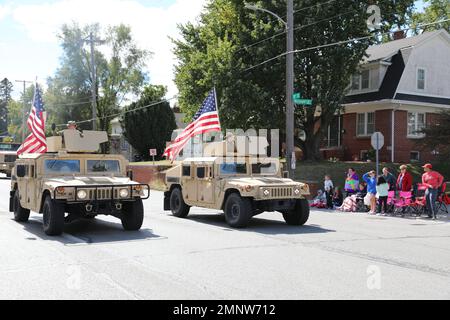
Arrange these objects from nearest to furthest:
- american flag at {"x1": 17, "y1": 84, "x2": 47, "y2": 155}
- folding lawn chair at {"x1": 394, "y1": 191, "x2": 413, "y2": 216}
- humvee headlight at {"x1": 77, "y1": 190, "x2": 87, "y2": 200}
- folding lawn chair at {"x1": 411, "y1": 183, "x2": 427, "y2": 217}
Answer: humvee headlight at {"x1": 77, "y1": 190, "x2": 87, "y2": 200} < american flag at {"x1": 17, "y1": 84, "x2": 47, "y2": 155} < folding lawn chair at {"x1": 411, "y1": 183, "x2": 427, "y2": 217} < folding lawn chair at {"x1": 394, "y1": 191, "x2": 413, "y2": 216}

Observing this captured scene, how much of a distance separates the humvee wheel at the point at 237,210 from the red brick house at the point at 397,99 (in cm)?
1898

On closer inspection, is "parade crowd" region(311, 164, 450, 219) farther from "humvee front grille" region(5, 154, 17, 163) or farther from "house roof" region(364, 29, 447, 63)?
"humvee front grille" region(5, 154, 17, 163)

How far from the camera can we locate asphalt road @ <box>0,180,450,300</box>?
656cm

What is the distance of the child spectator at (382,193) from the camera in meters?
17.7

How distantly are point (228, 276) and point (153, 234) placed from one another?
15.3ft

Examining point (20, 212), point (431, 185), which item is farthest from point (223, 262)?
point (431, 185)

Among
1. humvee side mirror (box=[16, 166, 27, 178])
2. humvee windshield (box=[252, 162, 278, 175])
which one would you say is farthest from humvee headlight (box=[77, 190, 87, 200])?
humvee windshield (box=[252, 162, 278, 175])

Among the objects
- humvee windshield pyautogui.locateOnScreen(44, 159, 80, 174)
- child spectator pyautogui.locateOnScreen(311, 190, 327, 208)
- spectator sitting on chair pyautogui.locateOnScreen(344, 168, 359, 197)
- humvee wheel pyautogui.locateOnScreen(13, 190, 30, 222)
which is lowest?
child spectator pyautogui.locateOnScreen(311, 190, 327, 208)

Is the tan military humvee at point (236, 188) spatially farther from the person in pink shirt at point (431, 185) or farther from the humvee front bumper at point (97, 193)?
the person in pink shirt at point (431, 185)

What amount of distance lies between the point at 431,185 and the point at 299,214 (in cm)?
513

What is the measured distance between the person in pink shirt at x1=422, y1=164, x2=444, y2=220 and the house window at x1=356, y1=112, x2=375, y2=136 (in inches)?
610

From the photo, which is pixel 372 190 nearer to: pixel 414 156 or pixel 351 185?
pixel 351 185

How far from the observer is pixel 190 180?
595 inches

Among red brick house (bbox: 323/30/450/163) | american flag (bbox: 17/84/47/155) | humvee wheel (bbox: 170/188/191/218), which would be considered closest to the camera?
american flag (bbox: 17/84/47/155)
